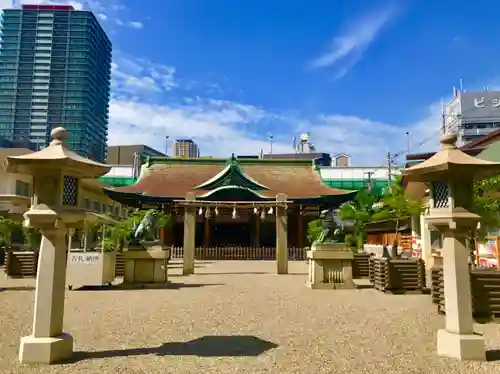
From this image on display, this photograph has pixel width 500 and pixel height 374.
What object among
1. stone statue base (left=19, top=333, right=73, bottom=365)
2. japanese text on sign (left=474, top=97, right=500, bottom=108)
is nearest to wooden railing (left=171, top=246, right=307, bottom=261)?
stone statue base (left=19, top=333, right=73, bottom=365)

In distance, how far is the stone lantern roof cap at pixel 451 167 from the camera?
589 cm

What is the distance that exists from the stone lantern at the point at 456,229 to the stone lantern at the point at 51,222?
5.00 m

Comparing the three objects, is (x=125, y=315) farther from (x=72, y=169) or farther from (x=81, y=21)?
(x=81, y=21)

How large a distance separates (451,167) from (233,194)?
24.7 metres

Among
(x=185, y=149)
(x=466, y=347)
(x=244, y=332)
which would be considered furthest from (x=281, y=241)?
(x=185, y=149)

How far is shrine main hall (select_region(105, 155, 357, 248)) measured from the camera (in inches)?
1184

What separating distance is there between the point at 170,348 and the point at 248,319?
2497 millimetres

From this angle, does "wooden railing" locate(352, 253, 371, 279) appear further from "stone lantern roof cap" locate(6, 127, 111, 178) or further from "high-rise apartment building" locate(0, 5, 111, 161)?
"high-rise apartment building" locate(0, 5, 111, 161)

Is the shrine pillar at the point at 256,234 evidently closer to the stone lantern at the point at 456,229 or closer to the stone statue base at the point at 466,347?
the stone lantern at the point at 456,229

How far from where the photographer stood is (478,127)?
81625 mm

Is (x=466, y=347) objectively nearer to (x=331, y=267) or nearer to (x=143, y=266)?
(x=331, y=267)

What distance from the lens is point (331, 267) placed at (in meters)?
13.5

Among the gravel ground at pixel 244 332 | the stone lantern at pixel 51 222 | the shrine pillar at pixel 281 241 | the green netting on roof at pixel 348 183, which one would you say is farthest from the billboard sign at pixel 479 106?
the stone lantern at pixel 51 222

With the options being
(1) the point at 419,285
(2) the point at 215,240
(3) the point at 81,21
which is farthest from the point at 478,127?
(3) the point at 81,21
